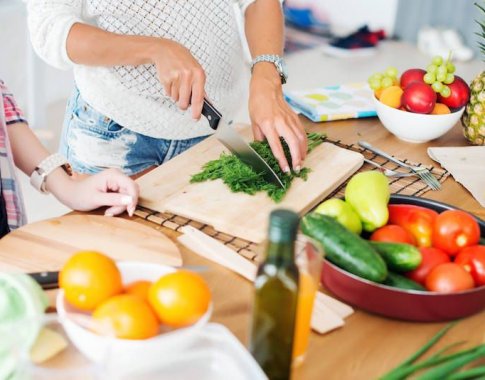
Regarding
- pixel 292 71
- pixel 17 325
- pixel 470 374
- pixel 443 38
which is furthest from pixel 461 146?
pixel 443 38

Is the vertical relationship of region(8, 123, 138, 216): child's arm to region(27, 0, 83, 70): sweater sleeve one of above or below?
below

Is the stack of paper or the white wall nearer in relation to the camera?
the stack of paper

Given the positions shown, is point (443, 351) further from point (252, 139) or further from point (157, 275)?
point (252, 139)

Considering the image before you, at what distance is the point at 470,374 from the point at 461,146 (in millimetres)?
973

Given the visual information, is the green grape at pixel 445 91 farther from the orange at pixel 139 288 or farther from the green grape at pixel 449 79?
the orange at pixel 139 288

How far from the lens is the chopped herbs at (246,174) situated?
144cm

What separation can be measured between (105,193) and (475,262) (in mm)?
673

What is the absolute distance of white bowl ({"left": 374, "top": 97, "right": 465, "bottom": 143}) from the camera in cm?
173

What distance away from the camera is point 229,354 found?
893 millimetres

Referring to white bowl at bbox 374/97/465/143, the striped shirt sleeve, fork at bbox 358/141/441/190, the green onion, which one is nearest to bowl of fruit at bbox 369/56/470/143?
white bowl at bbox 374/97/465/143

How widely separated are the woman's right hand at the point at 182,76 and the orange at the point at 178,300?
60cm

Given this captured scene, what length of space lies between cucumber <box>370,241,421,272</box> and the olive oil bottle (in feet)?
0.97

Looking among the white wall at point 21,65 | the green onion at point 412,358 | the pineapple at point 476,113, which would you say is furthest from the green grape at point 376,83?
the white wall at point 21,65

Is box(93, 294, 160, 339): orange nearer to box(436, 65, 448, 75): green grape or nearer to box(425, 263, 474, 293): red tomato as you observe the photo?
box(425, 263, 474, 293): red tomato
